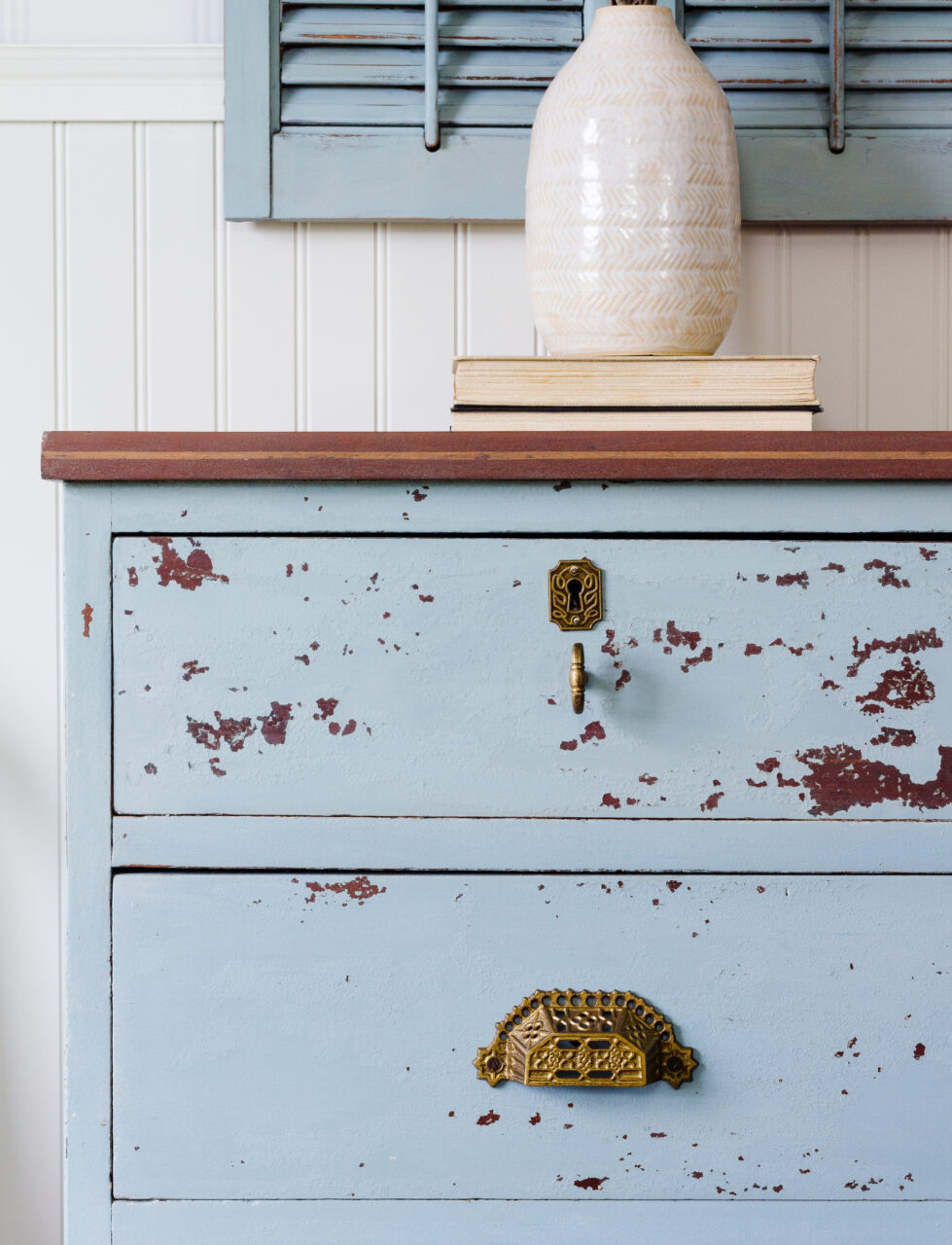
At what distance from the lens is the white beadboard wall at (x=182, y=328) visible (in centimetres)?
101

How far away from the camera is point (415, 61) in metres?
0.98

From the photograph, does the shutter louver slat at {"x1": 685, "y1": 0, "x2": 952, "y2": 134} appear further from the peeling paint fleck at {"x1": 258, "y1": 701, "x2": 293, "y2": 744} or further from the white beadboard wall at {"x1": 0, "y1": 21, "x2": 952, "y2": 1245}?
the peeling paint fleck at {"x1": 258, "y1": 701, "x2": 293, "y2": 744}

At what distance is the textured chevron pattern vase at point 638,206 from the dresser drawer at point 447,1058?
0.39 meters

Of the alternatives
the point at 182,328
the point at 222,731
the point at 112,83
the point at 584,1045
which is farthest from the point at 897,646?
the point at 112,83

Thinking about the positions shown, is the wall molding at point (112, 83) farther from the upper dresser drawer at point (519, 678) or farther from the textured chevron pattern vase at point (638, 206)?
the upper dresser drawer at point (519, 678)

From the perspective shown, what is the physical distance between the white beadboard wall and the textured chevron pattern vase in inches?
10.6

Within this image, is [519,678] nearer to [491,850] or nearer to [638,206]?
[491,850]

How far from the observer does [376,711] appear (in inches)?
23.2

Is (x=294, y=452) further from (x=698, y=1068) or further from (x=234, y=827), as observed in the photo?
(x=698, y=1068)

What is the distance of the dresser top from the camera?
572 mm

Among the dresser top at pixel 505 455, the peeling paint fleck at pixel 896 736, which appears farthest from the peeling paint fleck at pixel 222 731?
the peeling paint fleck at pixel 896 736

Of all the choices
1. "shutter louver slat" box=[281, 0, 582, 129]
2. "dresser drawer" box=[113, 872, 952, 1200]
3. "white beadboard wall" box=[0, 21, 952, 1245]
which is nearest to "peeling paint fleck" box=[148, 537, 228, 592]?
"dresser drawer" box=[113, 872, 952, 1200]

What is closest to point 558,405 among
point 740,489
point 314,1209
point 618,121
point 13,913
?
point 740,489

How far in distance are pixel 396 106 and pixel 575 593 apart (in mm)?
635
